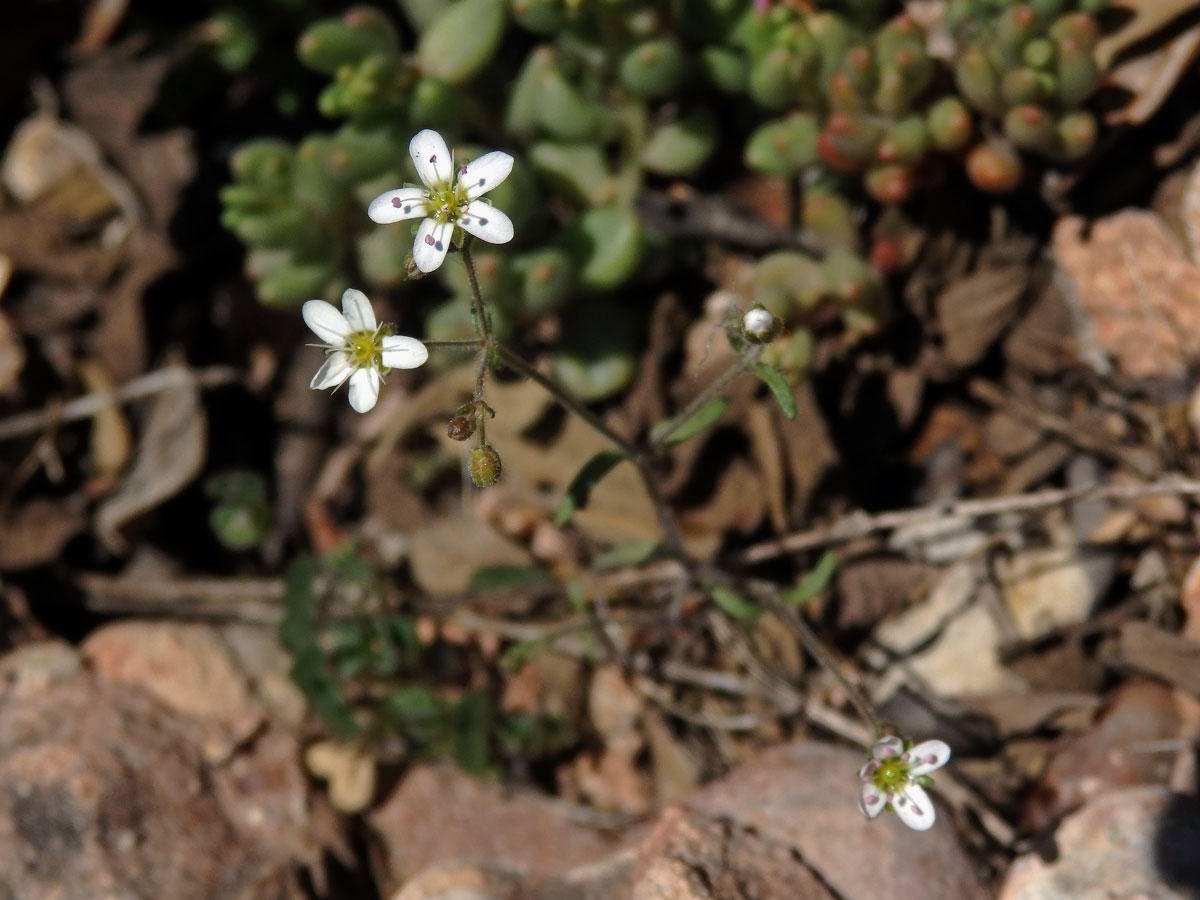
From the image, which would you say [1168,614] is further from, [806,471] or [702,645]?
[702,645]

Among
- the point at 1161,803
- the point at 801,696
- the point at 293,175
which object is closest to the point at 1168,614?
the point at 1161,803

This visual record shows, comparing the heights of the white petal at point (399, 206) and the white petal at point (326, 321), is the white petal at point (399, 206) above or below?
above

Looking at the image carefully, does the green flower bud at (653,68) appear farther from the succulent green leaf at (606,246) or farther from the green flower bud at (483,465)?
the green flower bud at (483,465)

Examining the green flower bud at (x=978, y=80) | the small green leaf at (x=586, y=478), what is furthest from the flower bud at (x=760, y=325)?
the green flower bud at (x=978, y=80)

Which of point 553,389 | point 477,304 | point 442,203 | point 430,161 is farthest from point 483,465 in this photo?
point 430,161

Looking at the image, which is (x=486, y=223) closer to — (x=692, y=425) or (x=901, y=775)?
(x=692, y=425)

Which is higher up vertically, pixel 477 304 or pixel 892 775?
pixel 477 304
